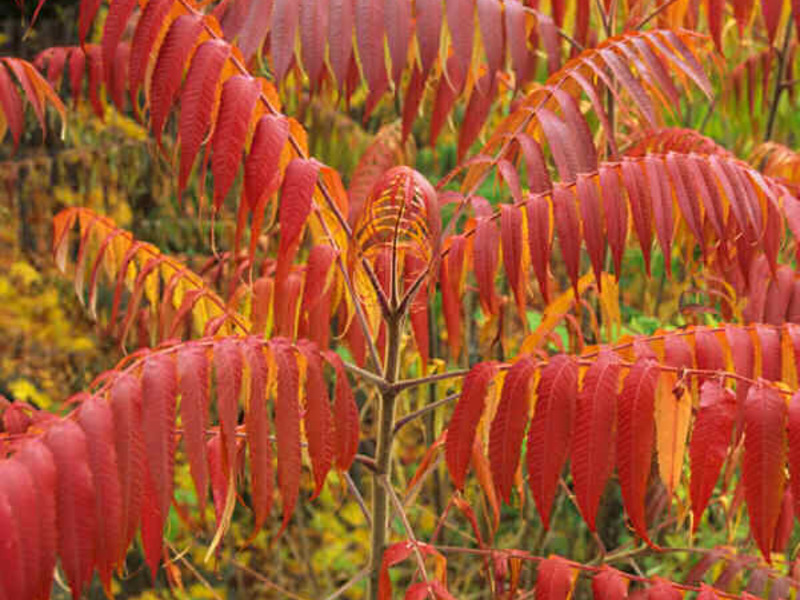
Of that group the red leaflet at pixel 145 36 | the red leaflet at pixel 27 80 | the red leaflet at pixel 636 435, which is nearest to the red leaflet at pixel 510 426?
the red leaflet at pixel 636 435

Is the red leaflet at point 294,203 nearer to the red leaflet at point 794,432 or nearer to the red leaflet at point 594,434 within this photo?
the red leaflet at point 594,434

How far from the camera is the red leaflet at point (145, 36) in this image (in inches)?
45.5

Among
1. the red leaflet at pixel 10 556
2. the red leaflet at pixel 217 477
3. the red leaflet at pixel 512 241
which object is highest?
the red leaflet at pixel 512 241

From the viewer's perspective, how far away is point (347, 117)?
136 inches

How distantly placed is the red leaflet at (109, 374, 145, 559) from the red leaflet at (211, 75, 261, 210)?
0.74ft

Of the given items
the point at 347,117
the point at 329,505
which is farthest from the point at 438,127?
the point at 329,505

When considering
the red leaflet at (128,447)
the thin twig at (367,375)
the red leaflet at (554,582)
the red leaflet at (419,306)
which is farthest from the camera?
the red leaflet at (419,306)

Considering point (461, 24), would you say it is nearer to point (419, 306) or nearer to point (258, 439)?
point (419, 306)

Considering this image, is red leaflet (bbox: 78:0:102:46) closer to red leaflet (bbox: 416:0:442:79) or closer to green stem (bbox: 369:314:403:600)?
red leaflet (bbox: 416:0:442:79)

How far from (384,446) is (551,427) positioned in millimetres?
340

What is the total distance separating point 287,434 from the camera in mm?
1011

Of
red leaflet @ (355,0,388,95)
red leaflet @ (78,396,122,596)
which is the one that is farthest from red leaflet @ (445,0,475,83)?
red leaflet @ (78,396,122,596)

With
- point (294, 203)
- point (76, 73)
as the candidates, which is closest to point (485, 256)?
point (294, 203)

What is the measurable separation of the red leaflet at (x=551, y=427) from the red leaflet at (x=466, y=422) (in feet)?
0.27
